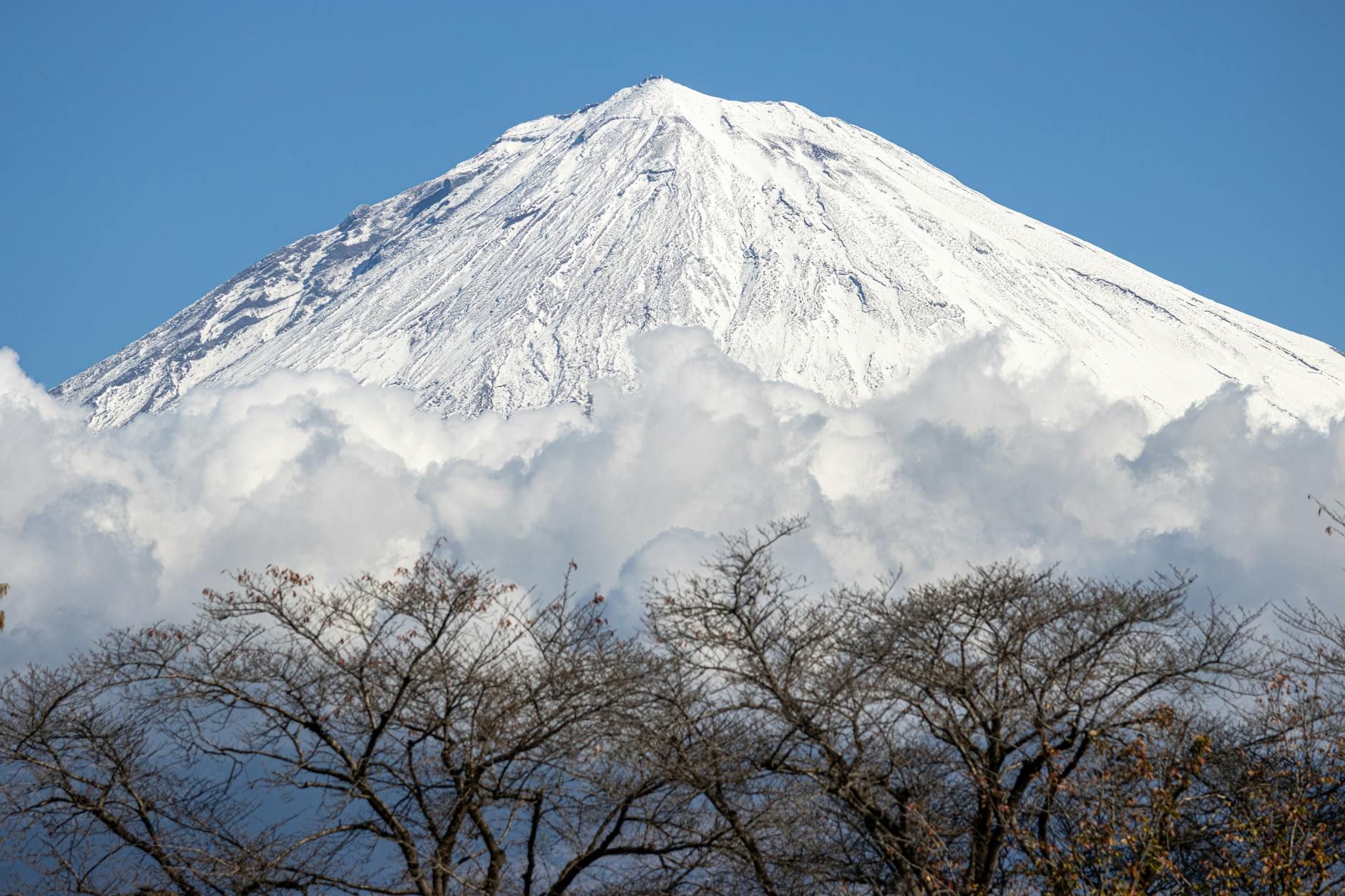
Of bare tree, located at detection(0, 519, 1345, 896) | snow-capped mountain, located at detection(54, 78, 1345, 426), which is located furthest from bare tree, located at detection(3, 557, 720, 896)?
snow-capped mountain, located at detection(54, 78, 1345, 426)

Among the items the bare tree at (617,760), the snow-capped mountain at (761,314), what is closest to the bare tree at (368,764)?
the bare tree at (617,760)

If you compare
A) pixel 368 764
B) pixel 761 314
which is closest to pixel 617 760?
pixel 368 764

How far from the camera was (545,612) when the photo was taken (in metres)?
14.4

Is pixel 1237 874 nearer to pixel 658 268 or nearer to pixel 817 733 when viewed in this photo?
pixel 817 733

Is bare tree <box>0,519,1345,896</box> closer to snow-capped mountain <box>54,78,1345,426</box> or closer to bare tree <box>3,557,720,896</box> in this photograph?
bare tree <box>3,557,720,896</box>

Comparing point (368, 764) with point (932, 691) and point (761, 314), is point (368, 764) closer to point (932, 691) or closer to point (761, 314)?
point (932, 691)

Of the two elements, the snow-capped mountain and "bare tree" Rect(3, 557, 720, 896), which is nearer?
"bare tree" Rect(3, 557, 720, 896)

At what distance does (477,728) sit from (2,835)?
4.58 m

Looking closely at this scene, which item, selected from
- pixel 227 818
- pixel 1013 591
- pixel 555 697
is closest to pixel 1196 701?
pixel 1013 591

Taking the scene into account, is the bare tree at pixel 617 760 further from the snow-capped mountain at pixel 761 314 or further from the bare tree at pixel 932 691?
the snow-capped mountain at pixel 761 314

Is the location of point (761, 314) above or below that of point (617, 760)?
above

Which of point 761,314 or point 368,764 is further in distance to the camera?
point 761,314

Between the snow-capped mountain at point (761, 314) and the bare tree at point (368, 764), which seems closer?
the bare tree at point (368, 764)

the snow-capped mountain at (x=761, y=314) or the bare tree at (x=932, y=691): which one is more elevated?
the snow-capped mountain at (x=761, y=314)
